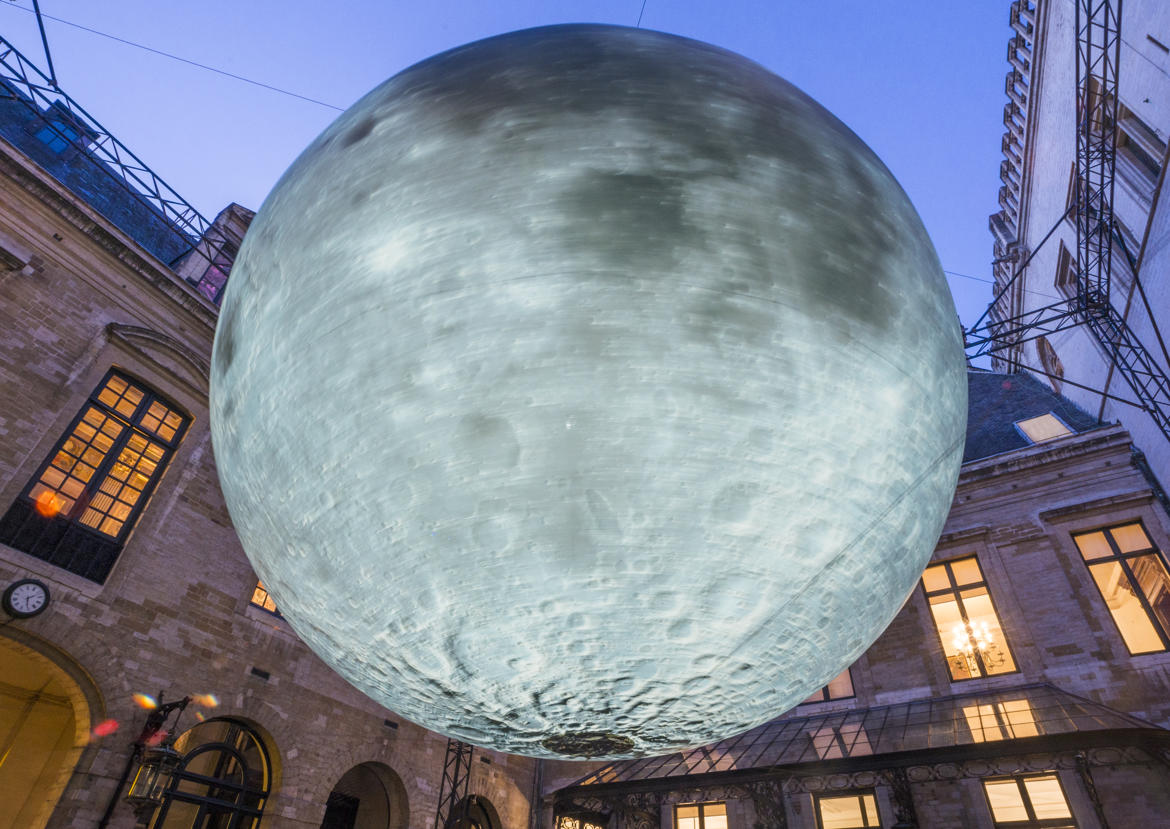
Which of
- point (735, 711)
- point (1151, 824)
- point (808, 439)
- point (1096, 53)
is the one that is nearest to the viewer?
point (808, 439)

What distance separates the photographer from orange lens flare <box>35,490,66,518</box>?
7648 mm

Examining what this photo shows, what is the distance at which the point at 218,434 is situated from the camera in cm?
109

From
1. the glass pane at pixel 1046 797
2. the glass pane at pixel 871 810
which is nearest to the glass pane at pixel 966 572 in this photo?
the glass pane at pixel 1046 797

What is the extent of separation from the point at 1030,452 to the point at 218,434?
45.2 ft

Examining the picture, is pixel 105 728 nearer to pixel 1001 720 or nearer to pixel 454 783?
pixel 454 783

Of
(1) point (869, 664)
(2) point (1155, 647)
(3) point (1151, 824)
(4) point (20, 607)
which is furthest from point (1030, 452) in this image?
(4) point (20, 607)

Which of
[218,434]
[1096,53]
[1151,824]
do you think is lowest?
[218,434]

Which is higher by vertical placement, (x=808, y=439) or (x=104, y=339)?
(x=104, y=339)

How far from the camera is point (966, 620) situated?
10.9 m

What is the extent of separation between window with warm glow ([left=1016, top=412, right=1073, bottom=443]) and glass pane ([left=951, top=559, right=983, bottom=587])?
3027 millimetres

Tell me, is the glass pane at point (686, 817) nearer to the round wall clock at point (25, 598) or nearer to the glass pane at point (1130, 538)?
the glass pane at point (1130, 538)

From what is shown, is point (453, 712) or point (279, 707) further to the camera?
point (279, 707)

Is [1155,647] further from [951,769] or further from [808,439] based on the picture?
[808,439]

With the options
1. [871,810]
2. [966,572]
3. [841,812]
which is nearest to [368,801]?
[841,812]
